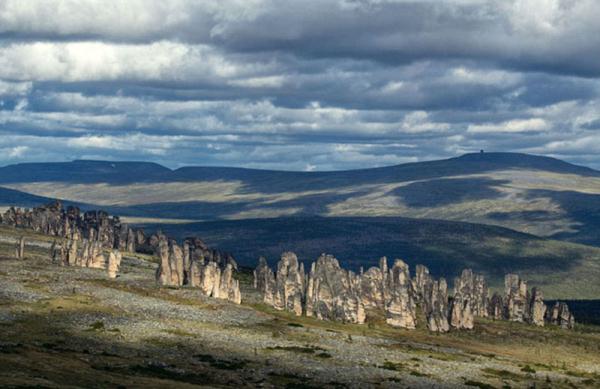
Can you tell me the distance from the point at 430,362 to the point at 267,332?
3710 centimetres

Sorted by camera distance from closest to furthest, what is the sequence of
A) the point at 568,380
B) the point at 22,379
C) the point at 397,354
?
the point at 22,379, the point at 568,380, the point at 397,354

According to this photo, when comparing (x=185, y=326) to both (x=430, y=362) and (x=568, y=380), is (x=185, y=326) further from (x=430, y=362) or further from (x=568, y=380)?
(x=568, y=380)

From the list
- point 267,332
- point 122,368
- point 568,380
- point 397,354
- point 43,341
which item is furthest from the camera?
point 267,332

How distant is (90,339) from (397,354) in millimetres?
57803

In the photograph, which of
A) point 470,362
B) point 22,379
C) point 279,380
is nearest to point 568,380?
point 470,362

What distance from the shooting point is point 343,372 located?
154m

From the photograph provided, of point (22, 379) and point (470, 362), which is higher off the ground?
point (22, 379)

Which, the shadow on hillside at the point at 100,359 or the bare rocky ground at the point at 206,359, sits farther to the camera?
the bare rocky ground at the point at 206,359

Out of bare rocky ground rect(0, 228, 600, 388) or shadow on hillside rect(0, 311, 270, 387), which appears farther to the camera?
bare rocky ground rect(0, 228, 600, 388)

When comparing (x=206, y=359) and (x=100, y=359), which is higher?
(x=100, y=359)

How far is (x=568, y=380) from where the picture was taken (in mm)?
173500

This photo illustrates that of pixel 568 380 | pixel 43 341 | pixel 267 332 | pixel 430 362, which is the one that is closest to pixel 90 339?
pixel 43 341

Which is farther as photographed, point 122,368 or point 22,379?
point 122,368

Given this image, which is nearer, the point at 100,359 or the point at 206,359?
the point at 100,359
